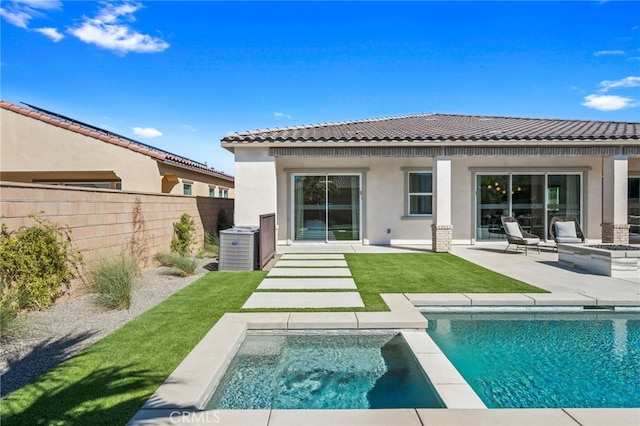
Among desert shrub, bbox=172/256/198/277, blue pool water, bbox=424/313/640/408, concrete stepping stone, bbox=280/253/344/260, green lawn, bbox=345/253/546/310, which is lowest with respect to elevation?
blue pool water, bbox=424/313/640/408

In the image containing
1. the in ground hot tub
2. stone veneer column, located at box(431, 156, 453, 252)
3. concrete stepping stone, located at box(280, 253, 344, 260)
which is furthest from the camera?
stone veneer column, located at box(431, 156, 453, 252)

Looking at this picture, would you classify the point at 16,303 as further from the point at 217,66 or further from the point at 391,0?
the point at 217,66

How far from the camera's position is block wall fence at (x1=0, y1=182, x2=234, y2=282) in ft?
19.4

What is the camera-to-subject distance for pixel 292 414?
3.07m

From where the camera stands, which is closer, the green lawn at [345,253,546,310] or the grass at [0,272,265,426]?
the grass at [0,272,265,426]

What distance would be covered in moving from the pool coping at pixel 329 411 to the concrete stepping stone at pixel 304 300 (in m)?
0.95

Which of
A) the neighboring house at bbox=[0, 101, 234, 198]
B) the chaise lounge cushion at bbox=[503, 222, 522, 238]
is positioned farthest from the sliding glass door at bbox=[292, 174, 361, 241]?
the neighboring house at bbox=[0, 101, 234, 198]

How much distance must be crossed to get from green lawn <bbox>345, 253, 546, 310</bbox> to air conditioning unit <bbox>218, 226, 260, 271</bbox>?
2.79m

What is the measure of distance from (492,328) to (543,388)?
1831mm

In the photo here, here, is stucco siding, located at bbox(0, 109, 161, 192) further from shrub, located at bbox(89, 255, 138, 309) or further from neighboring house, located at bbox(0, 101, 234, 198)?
shrub, located at bbox(89, 255, 138, 309)

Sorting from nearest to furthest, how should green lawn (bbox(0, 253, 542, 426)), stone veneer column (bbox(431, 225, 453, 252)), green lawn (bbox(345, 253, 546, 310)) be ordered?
1. green lawn (bbox(0, 253, 542, 426))
2. green lawn (bbox(345, 253, 546, 310))
3. stone veneer column (bbox(431, 225, 453, 252))

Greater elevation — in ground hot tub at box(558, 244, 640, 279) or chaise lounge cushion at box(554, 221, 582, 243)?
chaise lounge cushion at box(554, 221, 582, 243)

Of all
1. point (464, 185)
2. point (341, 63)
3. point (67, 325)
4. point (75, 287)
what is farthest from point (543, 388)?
point (341, 63)

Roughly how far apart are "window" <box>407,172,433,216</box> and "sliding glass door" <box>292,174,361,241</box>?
2.24 m
